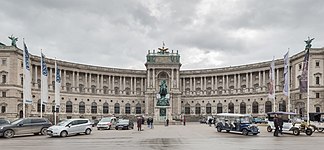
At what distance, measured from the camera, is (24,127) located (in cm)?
4072

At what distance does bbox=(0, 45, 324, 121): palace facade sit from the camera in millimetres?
110750

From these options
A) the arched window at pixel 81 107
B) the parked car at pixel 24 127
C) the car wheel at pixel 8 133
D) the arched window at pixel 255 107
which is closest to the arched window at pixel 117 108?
the arched window at pixel 81 107

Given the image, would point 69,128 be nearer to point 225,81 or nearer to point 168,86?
point 168,86

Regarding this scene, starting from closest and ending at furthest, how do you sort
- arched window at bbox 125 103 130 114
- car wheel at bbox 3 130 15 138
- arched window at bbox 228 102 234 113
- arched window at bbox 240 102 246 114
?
car wheel at bbox 3 130 15 138 < arched window at bbox 240 102 246 114 < arched window at bbox 228 102 234 113 < arched window at bbox 125 103 130 114

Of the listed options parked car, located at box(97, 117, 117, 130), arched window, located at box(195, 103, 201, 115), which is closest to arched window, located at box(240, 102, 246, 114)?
arched window, located at box(195, 103, 201, 115)

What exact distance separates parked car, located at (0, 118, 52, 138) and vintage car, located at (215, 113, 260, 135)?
778 inches

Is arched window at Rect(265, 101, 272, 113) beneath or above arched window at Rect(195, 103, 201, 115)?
above

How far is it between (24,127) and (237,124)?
2227 cm

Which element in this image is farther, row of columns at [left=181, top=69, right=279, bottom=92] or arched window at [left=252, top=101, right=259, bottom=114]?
row of columns at [left=181, top=69, right=279, bottom=92]

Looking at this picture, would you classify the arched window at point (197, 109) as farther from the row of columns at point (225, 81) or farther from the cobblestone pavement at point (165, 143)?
the cobblestone pavement at point (165, 143)

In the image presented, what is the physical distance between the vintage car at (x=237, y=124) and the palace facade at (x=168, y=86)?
58.7m

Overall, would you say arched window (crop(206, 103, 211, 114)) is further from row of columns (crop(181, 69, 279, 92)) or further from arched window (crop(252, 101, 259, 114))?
arched window (crop(252, 101, 259, 114))

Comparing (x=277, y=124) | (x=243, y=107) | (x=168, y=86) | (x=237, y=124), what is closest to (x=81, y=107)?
(x=168, y=86)

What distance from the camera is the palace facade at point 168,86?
111 meters
